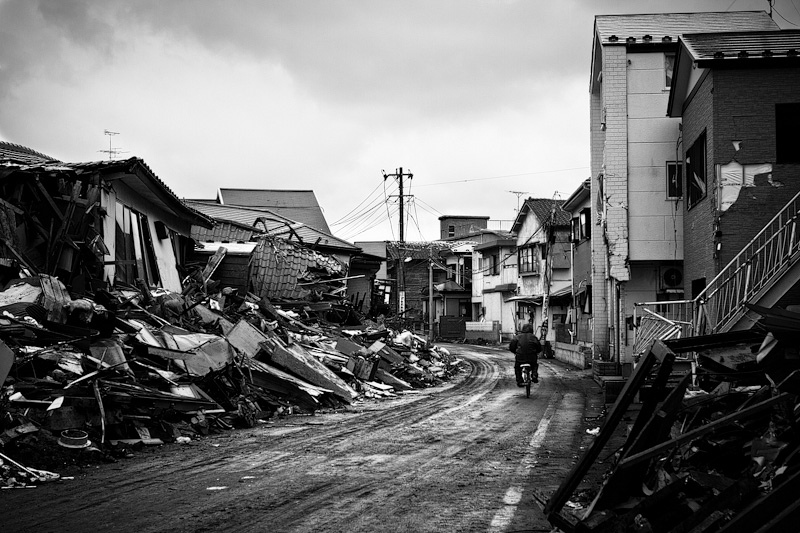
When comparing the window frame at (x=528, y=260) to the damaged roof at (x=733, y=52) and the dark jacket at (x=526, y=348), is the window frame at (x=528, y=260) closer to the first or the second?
the damaged roof at (x=733, y=52)

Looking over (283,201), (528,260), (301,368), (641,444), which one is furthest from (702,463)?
(528,260)

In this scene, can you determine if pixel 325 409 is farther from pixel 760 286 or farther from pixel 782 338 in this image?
→ pixel 782 338

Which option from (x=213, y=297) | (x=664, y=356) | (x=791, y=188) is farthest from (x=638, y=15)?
(x=664, y=356)

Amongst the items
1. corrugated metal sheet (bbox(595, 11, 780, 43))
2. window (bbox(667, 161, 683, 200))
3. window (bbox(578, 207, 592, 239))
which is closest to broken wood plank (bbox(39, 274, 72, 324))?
window (bbox(667, 161, 683, 200))

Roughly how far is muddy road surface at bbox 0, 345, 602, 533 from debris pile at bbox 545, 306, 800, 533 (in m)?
0.98

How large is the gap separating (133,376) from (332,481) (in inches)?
211

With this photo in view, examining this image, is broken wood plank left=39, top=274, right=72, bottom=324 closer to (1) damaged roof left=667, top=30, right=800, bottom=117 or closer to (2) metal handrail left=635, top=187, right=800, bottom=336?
(2) metal handrail left=635, top=187, right=800, bottom=336

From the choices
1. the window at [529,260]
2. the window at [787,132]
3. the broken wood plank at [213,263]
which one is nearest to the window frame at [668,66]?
the window at [787,132]

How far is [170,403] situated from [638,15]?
19854 mm

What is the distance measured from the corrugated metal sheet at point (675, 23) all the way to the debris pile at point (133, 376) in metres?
12.8

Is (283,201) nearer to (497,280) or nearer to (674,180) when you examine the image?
(497,280)

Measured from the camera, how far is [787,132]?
16.8 meters

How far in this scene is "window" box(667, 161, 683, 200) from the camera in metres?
21.6

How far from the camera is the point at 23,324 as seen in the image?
11484 millimetres
